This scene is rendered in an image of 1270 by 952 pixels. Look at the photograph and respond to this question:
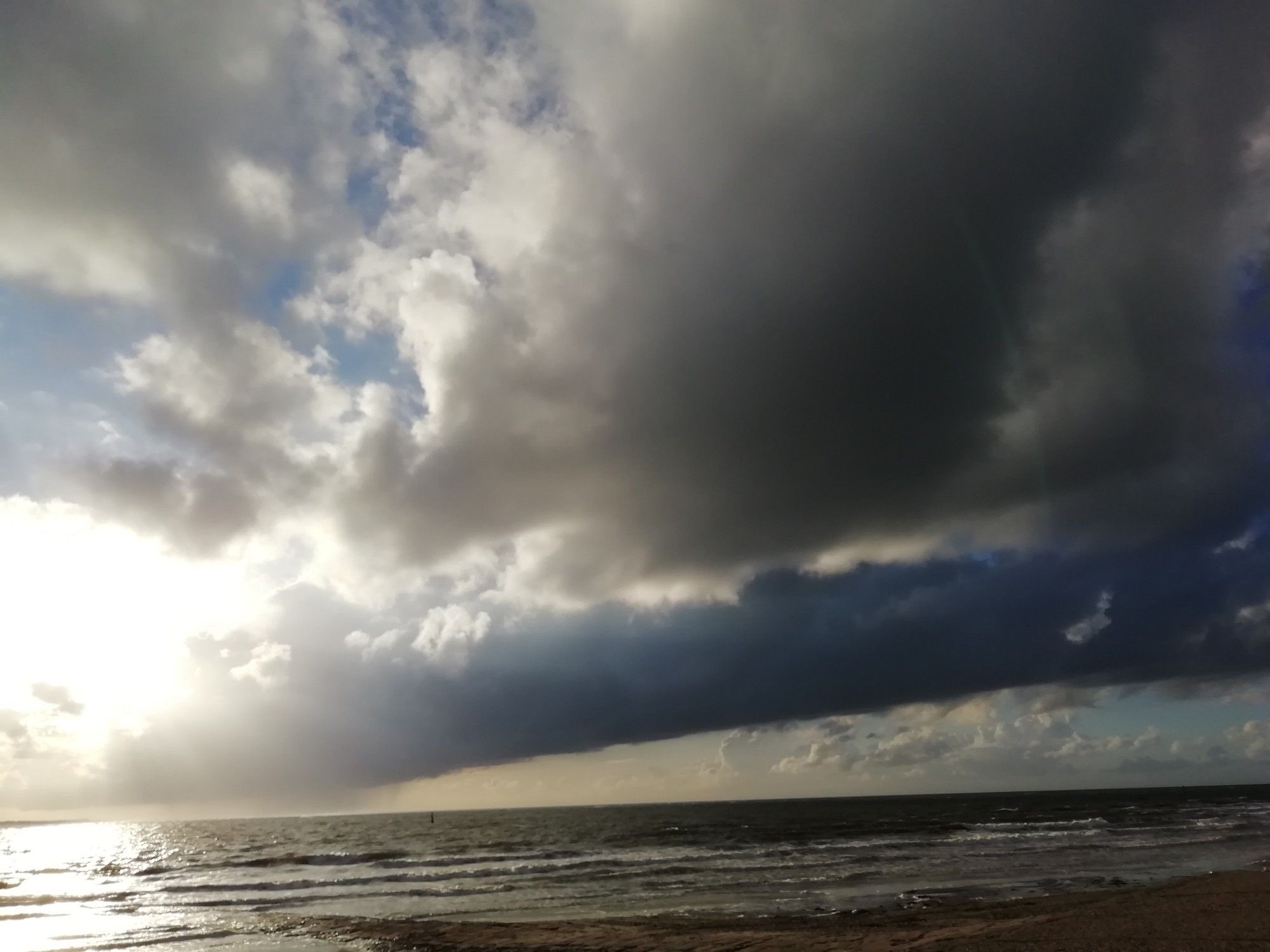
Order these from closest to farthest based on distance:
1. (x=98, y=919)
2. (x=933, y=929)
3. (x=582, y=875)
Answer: (x=933, y=929)
(x=98, y=919)
(x=582, y=875)

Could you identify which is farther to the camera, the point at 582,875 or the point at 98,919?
the point at 582,875

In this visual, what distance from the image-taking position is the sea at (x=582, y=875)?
29281 mm

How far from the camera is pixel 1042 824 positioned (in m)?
73.4

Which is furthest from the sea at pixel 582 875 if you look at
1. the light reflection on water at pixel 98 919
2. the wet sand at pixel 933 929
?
the wet sand at pixel 933 929

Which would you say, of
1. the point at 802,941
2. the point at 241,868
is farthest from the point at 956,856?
the point at 241,868

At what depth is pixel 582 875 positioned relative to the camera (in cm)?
4356

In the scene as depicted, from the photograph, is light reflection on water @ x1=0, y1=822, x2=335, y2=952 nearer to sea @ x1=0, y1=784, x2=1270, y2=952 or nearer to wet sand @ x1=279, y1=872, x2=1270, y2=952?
sea @ x1=0, y1=784, x2=1270, y2=952

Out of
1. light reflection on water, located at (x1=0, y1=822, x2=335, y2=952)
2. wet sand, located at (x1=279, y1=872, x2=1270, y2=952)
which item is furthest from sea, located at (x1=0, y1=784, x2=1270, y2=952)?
wet sand, located at (x1=279, y1=872, x2=1270, y2=952)

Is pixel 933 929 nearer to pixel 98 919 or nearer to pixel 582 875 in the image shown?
pixel 582 875

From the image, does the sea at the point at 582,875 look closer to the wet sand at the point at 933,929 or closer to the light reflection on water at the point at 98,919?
the light reflection on water at the point at 98,919

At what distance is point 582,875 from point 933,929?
86.6 feet

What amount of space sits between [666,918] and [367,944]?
32.9 feet

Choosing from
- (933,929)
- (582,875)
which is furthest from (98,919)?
(933,929)

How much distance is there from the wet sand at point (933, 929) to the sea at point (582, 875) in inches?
94.2
